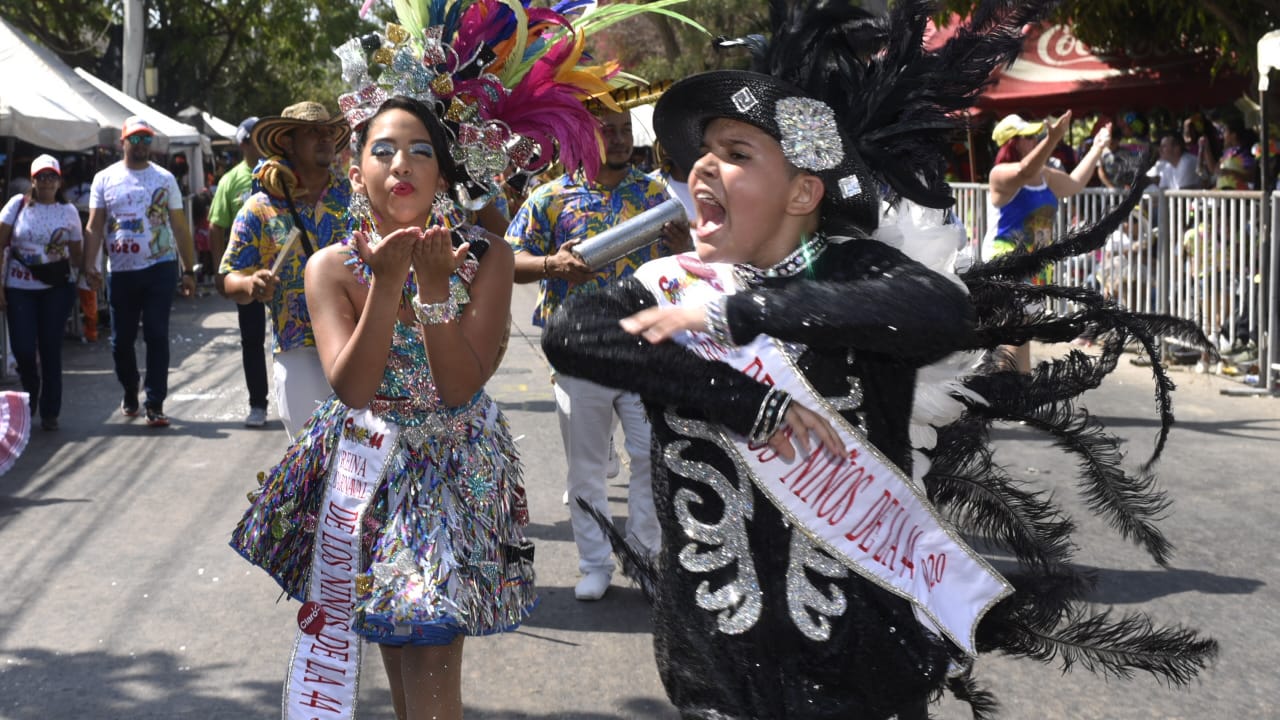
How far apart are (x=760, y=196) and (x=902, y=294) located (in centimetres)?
35

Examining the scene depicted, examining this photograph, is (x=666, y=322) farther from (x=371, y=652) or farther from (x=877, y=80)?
(x=371, y=652)

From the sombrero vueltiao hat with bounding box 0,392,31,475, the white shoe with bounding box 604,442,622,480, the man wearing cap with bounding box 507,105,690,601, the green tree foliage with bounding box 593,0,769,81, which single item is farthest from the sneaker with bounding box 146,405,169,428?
the green tree foliage with bounding box 593,0,769,81

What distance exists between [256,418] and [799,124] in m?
7.77

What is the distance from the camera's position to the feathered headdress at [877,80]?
8.48ft

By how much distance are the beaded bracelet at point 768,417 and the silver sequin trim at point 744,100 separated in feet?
1.78

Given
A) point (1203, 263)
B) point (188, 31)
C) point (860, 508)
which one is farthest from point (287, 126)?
point (188, 31)

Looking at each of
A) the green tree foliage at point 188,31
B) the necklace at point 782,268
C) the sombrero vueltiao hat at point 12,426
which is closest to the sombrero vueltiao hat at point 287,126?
the sombrero vueltiao hat at point 12,426

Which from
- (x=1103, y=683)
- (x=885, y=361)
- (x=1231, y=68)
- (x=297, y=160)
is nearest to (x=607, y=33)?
(x=1231, y=68)

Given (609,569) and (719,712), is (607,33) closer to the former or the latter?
(609,569)

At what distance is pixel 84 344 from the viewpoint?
1425 centimetres

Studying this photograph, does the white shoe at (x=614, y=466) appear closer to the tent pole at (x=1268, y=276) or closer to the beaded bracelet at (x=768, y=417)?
the tent pole at (x=1268, y=276)

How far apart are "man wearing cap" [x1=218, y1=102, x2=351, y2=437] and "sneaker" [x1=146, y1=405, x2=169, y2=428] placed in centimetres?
422

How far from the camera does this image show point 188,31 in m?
33.0

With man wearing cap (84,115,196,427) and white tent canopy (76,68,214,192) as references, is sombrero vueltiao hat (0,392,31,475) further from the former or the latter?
white tent canopy (76,68,214,192)
